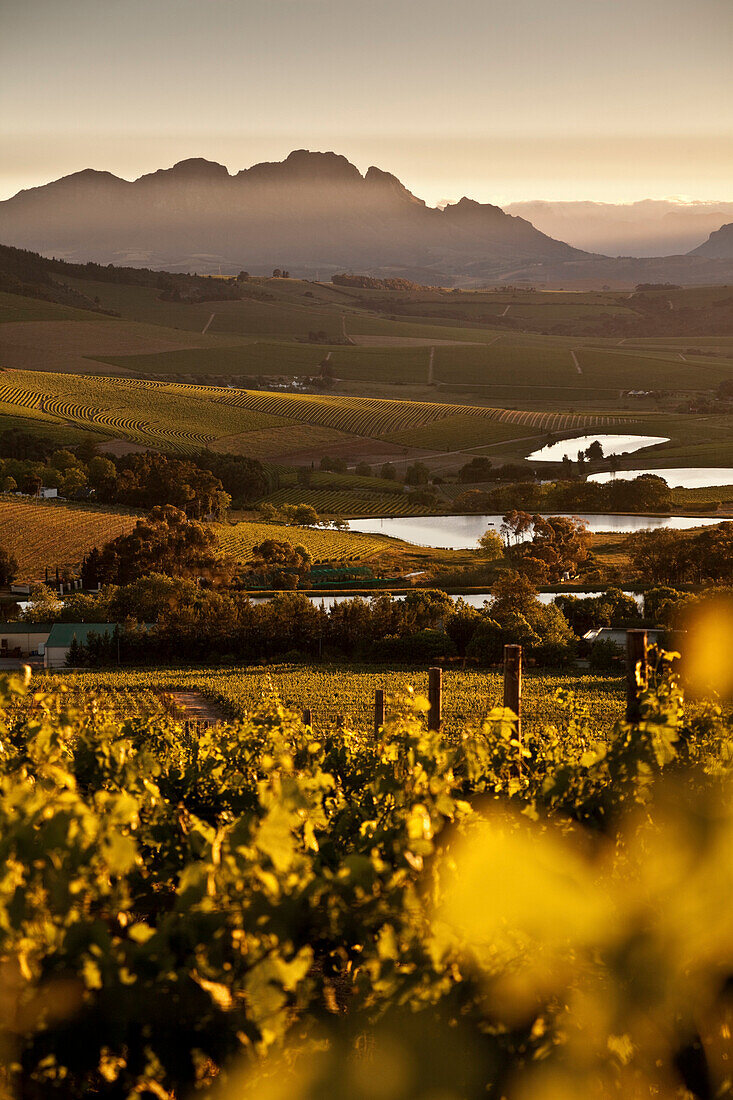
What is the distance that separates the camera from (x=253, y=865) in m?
3.05

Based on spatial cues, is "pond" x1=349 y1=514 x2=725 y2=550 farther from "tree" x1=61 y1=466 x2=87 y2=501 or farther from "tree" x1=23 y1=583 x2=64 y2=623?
"tree" x1=23 y1=583 x2=64 y2=623

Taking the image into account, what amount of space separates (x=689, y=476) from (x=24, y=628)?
64.4 meters

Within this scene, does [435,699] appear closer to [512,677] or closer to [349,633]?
[512,677]

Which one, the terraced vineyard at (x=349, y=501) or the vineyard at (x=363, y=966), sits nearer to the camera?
the vineyard at (x=363, y=966)

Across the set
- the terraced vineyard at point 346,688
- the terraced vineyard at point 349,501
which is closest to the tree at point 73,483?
the terraced vineyard at point 349,501

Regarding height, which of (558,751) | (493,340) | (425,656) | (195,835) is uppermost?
(493,340)

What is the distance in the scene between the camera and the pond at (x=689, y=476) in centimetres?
8594

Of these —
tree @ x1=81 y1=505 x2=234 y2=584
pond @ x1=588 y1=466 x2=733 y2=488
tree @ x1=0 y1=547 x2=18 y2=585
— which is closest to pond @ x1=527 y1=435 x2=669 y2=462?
pond @ x1=588 y1=466 x2=733 y2=488

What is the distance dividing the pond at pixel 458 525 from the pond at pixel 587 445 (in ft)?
81.0

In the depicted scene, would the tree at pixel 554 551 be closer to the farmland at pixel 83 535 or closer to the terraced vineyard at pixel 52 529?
the farmland at pixel 83 535

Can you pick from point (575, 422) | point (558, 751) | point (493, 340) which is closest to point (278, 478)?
point (575, 422)

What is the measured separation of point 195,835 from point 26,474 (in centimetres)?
7830

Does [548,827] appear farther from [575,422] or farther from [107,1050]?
[575,422]

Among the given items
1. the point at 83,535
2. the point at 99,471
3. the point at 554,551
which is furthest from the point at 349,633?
the point at 99,471
